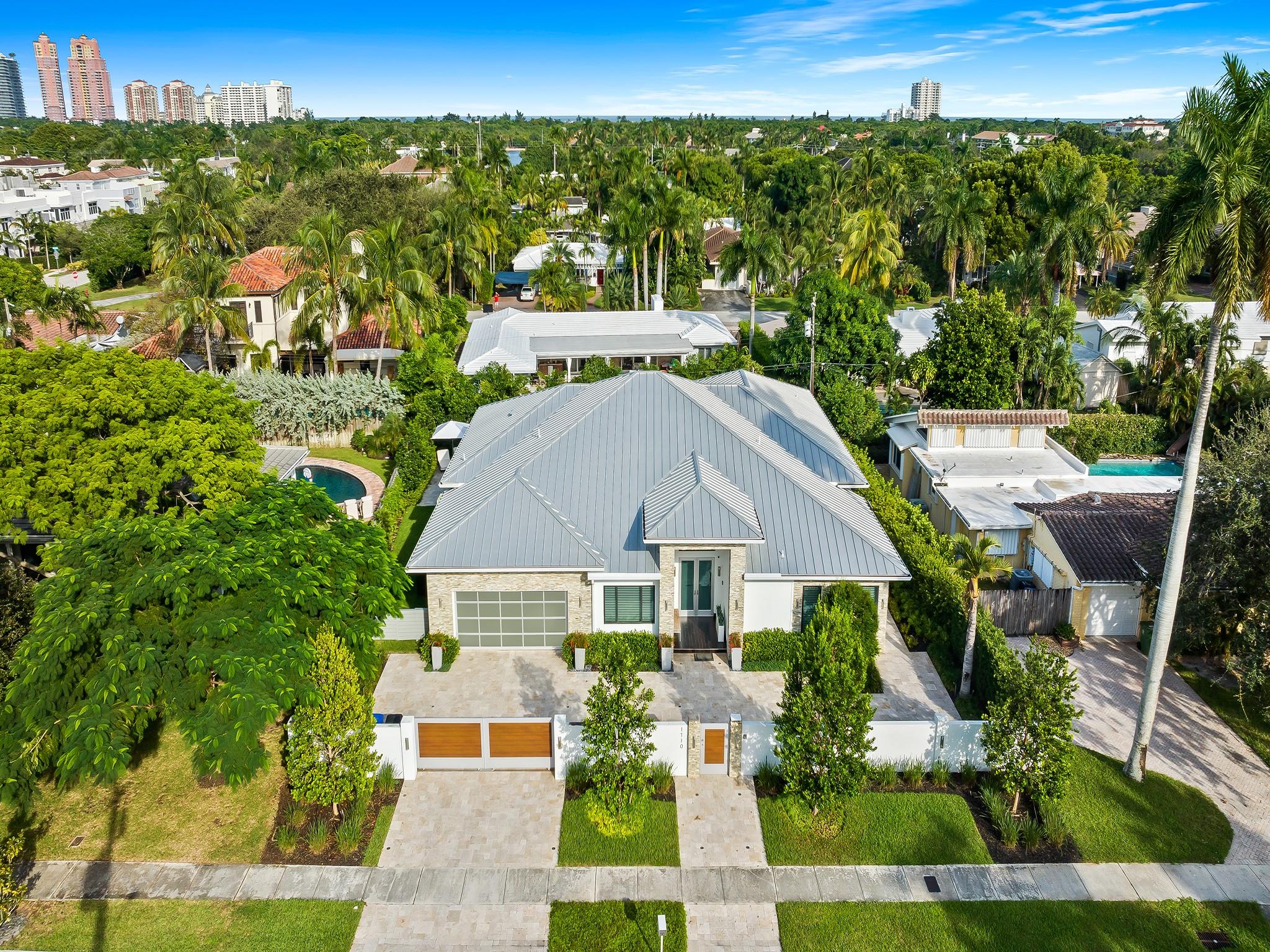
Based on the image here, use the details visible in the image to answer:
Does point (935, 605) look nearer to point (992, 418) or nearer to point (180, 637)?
point (992, 418)

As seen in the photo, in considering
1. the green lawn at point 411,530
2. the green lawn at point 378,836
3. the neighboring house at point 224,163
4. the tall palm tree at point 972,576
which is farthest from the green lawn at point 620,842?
the neighboring house at point 224,163

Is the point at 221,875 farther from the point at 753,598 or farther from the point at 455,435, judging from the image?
the point at 455,435

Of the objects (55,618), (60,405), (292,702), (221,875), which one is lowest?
(221,875)

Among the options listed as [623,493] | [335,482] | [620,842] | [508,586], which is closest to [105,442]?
[508,586]

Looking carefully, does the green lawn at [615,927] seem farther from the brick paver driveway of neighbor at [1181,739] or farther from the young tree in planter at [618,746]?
the brick paver driveway of neighbor at [1181,739]

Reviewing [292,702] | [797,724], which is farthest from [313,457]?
[797,724]

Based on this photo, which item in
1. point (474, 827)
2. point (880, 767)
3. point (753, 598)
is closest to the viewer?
point (474, 827)
